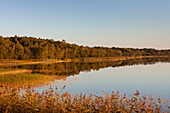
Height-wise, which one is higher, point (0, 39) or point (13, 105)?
point (0, 39)

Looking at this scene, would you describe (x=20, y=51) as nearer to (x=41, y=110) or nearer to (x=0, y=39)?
(x=0, y=39)

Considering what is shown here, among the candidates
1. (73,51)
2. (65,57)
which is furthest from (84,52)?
(65,57)

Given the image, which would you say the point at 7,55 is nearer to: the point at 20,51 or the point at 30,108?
the point at 20,51

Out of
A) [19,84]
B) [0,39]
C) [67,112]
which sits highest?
[0,39]

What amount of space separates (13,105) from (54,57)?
12031 cm

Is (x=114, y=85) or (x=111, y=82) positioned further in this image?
(x=111, y=82)

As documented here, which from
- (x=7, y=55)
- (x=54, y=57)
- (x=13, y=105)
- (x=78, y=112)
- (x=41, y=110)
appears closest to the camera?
(x=78, y=112)

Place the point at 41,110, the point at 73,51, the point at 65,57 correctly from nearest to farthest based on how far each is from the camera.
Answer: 1. the point at 41,110
2. the point at 65,57
3. the point at 73,51

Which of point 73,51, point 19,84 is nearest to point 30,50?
point 73,51

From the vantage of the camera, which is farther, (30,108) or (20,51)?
(20,51)

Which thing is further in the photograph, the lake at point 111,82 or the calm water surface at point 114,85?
the lake at point 111,82

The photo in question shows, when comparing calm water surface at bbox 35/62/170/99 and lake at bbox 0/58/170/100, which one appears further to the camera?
lake at bbox 0/58/170/100

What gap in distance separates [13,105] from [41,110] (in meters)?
2.29

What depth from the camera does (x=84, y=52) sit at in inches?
6560
